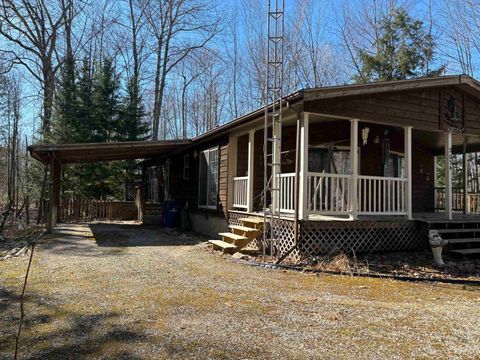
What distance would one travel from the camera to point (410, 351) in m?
3.33

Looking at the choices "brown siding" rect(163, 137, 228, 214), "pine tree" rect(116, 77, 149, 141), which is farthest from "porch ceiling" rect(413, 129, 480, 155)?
"pine tree" rect(116, 77, 149, 141)

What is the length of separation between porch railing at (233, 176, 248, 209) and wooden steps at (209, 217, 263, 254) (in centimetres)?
111

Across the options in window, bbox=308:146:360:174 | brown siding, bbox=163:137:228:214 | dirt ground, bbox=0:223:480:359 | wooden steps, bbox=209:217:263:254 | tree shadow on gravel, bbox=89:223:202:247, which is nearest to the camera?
dirt ground, bbox=0:223:480:359

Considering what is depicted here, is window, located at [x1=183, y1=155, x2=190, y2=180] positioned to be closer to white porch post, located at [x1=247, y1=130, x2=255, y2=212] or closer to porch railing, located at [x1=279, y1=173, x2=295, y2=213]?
white porch post, located at [x1=247, y1=130, x2=255, y2=212]

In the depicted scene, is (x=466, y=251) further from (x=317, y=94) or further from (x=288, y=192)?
(x=317, y=94)

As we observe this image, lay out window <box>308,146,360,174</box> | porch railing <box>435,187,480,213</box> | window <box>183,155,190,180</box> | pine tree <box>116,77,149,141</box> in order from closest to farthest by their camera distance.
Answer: window <box>308,146,360,174</box>
porch railing <box>435,187,480,213</box>
window <box>183,155,190,180</box>
pine tree <box>116,77,149,141</box>

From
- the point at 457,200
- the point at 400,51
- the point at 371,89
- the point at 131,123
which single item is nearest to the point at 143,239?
the point at 371,89

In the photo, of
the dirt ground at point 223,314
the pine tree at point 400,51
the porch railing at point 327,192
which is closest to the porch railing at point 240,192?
the porch railing at point 327,192

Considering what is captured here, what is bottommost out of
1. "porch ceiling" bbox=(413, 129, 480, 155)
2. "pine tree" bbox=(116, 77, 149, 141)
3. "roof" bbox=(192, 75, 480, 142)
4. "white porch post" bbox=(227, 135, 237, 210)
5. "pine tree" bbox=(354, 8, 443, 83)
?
"white porch post" bbox=(227, 135, 237, 210)

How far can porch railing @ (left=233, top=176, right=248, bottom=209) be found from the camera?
9.94 meters

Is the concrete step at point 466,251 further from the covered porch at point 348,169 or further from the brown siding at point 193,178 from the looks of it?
the brown siding at point 193,178

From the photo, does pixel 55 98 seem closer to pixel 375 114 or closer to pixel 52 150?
pixel 52 150

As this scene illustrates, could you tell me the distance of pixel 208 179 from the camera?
12.1 metres

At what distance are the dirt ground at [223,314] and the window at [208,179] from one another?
459 centimetres
